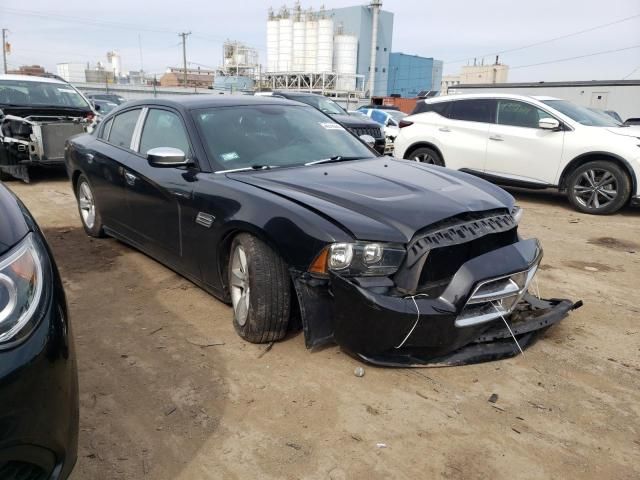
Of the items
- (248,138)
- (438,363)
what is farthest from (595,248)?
(248,138)

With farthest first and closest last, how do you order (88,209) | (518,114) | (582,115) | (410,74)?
(410,74) → (518,114) → (582,115) → (88,209)

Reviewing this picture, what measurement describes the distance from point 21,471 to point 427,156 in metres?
8.38

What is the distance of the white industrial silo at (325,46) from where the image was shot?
194 feet

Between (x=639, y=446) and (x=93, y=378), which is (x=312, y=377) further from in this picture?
(x=639, y=446)

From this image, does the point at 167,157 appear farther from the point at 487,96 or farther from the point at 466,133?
the point at 487,96

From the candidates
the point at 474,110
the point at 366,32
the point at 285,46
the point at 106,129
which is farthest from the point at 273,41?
the point at 106,129

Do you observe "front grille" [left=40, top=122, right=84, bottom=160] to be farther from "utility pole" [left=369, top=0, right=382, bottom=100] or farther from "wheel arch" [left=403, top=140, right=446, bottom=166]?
"utility pole" [left=369, top=0, right=382, bottom=100]

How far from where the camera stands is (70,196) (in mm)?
7992

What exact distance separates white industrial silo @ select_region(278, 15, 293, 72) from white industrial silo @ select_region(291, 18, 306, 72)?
39cm

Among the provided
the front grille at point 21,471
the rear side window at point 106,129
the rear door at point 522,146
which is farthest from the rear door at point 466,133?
the front grille at point 21,471

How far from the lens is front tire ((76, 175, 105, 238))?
208 inches

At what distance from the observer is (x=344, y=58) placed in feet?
200

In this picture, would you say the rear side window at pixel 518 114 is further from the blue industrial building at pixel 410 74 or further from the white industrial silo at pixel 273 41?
the blue industrial building at pixel 410 74

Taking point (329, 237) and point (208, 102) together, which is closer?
point (329, 237)
